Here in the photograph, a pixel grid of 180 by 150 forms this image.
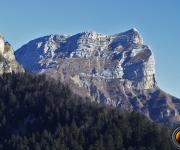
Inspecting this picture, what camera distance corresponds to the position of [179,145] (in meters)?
11.4

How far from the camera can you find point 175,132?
1185 cm

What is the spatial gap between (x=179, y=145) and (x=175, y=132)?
0.47m
